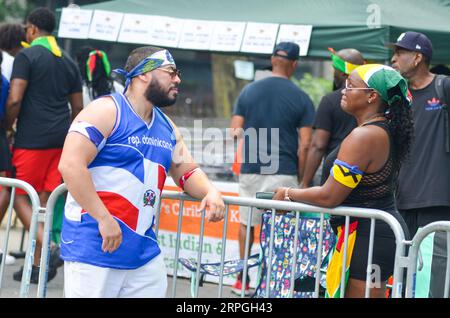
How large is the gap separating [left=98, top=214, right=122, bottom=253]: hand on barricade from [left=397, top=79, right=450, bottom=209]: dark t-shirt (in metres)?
2.45

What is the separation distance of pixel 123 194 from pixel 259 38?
13.0 ft

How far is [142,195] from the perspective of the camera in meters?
4.40

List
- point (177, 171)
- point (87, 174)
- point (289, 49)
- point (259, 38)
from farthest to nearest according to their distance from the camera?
point (259, 38)
point (289, 49)
point (177, 171)
point (87, 174)

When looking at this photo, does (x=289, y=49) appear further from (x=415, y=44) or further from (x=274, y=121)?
(x=415, y=44)

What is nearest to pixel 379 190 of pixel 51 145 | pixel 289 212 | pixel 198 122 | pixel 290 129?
pixel 289 212

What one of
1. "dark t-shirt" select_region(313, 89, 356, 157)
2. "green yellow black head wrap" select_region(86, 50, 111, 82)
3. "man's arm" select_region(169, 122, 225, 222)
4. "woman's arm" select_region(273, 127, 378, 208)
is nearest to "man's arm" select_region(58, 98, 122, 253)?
"man's arm" select_region(169, 122, 225, 222)

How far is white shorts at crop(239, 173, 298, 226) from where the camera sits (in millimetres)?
7582

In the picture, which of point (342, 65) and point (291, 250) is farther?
point (342, 65)

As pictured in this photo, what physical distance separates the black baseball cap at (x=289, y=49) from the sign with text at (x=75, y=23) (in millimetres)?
2247

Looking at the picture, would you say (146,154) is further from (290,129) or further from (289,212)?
(290,129)

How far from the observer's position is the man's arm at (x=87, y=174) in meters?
4.16

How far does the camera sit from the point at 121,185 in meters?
4.33

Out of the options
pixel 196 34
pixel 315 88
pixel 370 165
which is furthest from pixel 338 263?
pixel 315 88

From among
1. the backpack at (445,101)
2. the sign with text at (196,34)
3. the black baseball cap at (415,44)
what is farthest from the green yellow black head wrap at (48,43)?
the backpack at (445,101)
